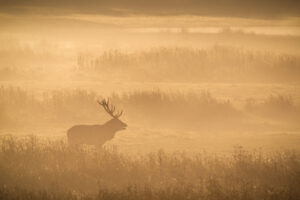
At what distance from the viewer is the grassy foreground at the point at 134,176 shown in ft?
23.1

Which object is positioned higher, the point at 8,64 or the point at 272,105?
the point at 8,64

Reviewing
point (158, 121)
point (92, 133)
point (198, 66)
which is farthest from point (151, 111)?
point (198, 66)

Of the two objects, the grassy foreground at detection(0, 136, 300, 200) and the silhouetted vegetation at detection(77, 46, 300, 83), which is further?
the silhouetted vegetation at detection(77, 46, 300, 83)

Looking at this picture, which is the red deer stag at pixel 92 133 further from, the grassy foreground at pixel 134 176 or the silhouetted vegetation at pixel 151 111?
the silhouetted vegetation at pixel 151 111

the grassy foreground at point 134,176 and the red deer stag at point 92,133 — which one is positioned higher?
the red deer stag at point 92,133

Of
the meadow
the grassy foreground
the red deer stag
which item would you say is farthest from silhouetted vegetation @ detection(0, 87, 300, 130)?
the grassy foreground

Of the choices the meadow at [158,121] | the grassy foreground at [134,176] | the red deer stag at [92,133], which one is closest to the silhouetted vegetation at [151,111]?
the meadow at [158,121]

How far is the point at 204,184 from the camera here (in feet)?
26.1

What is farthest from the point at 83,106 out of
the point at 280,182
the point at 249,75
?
the point at 249,75

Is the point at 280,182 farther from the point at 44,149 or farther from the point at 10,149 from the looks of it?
the point at 10,149

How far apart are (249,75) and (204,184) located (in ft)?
58.3

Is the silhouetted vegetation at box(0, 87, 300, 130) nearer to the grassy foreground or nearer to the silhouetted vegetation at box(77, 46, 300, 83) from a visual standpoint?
the grassy foreground

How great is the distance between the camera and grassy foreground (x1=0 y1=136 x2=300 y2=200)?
23.1ft

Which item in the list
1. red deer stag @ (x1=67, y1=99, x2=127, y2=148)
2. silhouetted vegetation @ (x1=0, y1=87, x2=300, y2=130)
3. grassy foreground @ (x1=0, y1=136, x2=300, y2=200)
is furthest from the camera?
silhouetted vegetation @ (x1=0, y1=87, x2=300, y2=130)
